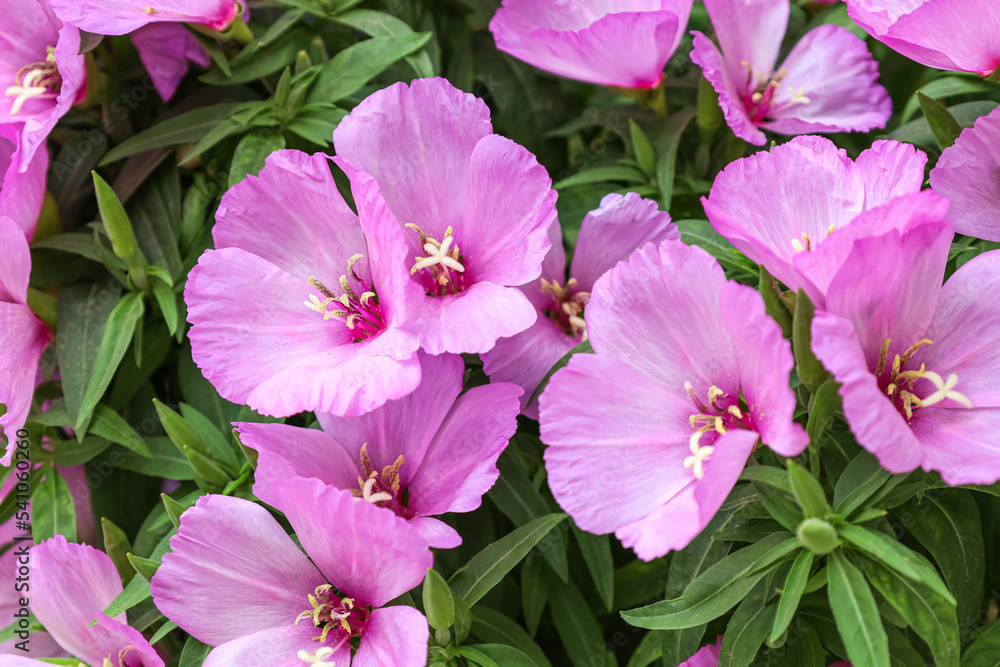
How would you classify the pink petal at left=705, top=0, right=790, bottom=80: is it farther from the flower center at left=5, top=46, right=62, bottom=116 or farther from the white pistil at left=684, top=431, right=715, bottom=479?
the flower center at left=5, top=46, right=62, bottom=116

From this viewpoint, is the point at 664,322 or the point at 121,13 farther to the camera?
the point at 121,13

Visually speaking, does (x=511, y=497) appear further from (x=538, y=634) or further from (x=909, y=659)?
(x=909, y=659)

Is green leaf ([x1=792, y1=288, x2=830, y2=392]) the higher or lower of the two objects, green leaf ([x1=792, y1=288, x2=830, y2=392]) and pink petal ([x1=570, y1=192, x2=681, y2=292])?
the higher

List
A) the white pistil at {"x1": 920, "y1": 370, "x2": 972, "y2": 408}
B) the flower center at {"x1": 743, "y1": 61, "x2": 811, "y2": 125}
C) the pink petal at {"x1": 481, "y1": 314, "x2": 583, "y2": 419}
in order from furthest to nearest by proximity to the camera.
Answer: the flower center at {"x1": 743, "y1": 61, "x2": 811, "y2": 125} → the pink petal at {"x1": 481, "y1": 314, "x2": 583, "y2": 419} → the white pistil at {"x1": 920, "y1": 370, "x2": 972, "y2": 408}

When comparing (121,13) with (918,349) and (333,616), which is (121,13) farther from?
(918,349)

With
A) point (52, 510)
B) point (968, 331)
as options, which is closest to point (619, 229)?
point (968, 331)

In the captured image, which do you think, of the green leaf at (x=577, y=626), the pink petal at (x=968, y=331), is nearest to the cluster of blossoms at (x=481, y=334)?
the pink petal at (x=968, y=331)

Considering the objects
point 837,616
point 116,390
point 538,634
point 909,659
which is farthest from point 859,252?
point 116,390

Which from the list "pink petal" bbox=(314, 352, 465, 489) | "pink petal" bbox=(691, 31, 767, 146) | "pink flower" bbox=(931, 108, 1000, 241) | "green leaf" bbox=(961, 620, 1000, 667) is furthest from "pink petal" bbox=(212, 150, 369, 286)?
"green leaf" bbox=(961, 620, 1000, 667)
